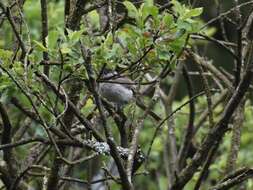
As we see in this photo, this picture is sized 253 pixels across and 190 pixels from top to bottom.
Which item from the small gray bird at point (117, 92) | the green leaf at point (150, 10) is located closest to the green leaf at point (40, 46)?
the green leaf at point (150, 10)

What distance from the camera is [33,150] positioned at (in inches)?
137

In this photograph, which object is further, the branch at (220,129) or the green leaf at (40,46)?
the green leaf at (40,46)

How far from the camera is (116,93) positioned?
11.9 feet

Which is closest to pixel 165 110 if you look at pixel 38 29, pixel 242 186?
pixel 242 186

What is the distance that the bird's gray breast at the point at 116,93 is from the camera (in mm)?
3558

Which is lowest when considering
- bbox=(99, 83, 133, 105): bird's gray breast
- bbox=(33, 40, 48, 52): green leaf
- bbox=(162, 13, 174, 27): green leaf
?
bbox=(99, 83, 133, 105): bird's gray breast

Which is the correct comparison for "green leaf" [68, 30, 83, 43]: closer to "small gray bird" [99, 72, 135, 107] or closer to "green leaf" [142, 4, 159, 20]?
"green leaf" [142, 4, 159, 20]

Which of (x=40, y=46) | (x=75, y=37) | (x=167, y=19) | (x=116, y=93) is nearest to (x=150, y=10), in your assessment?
(x=167, y=19)

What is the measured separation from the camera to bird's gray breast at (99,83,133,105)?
11.7 ft

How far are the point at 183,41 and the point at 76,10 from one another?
0.66 meters

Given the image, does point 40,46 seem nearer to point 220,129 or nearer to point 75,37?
A: point 75,37

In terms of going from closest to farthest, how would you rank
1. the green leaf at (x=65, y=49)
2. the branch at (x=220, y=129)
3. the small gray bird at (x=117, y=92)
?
1. the branch at (x=220, y=129)
2. the green leaf at (x=65, y=49)
3. the small gray bird at (x=117, y=92)

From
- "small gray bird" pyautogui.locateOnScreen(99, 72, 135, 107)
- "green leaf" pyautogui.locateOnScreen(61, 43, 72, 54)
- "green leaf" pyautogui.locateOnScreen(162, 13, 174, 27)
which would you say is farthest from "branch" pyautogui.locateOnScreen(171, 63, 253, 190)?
"small gray bird" pyautogui.locateOnScreen(99, 72, 135, 107)

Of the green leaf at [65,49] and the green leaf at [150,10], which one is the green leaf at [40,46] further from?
the green leaf at [150,10]
